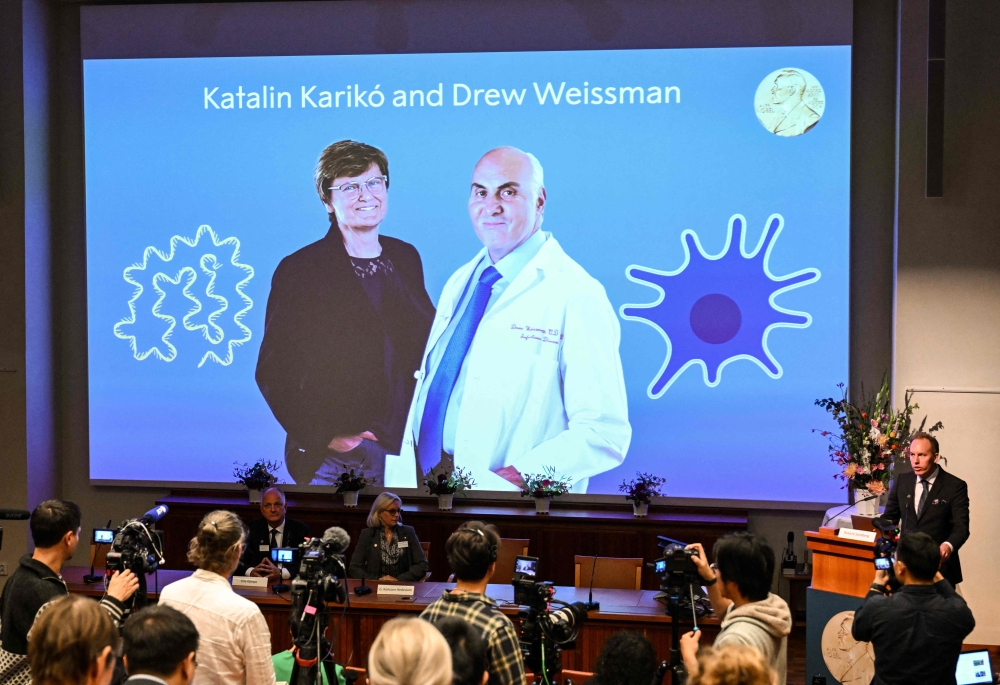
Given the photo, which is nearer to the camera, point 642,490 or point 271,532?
point 271,532

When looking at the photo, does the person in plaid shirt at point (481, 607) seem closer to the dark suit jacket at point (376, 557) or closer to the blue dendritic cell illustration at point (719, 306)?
the dark suit jacket at point (376, 557)

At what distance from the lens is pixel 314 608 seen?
2.74 metres

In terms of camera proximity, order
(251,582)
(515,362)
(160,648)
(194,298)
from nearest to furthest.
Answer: (160,648), (251,582), (515,362), (194,298)

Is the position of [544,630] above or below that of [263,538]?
above

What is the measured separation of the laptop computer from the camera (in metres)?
3.39

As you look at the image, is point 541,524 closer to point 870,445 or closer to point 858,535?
point 870,445

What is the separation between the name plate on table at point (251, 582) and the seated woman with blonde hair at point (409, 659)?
359 centimetres

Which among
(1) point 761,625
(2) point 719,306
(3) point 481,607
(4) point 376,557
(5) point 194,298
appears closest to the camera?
(1) point 761,625

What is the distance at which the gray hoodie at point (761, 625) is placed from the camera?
254 cm

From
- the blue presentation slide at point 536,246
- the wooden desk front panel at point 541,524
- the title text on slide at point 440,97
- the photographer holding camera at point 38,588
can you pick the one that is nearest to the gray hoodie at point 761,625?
the photographer holding camera at point 38,588

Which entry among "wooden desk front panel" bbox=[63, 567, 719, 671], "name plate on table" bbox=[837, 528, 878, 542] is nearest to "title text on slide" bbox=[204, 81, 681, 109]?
"name plate on table" bbox=[837, 528, 878, 542]

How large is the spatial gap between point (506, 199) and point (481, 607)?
478cm

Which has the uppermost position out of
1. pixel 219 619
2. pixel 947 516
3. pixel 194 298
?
pixel 194 298

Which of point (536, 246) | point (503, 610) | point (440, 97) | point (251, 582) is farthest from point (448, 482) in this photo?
point (440, 97)
